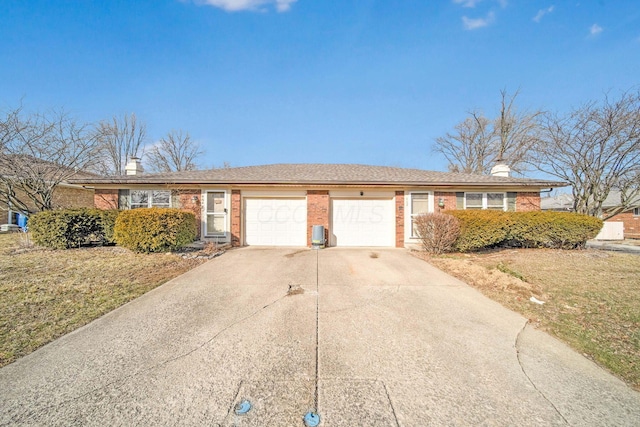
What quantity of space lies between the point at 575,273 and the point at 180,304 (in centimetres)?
841

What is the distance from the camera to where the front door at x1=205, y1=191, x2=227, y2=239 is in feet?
32.9

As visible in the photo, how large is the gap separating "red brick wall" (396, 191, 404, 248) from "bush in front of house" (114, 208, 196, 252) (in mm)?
7693

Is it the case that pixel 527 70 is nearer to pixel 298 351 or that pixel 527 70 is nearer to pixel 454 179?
pixel 454 179

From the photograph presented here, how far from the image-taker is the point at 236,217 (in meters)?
9.98

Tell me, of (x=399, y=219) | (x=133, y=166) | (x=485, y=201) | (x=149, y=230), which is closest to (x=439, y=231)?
(x=399, y=219)

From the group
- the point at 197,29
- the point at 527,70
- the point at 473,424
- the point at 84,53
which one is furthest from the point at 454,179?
the point at 84,53

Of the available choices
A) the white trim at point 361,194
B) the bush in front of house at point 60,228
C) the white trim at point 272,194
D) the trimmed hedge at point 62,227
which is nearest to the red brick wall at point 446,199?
the white trim at point 361,194

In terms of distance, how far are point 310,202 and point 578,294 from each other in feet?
25.0

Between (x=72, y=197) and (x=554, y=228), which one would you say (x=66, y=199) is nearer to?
(x=72, y=197)

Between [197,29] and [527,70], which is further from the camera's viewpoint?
[527,70]

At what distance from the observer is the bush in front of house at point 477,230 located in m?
8.16

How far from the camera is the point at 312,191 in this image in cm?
999

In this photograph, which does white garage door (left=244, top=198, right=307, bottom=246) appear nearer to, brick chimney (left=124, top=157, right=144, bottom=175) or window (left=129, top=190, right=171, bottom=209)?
window (left=129, top=190, right=171, bottom=209)

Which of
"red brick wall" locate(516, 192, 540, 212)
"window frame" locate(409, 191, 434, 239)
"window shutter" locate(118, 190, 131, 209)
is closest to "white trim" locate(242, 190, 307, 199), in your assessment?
"window frame" locate(409, 191, 434, 239)
